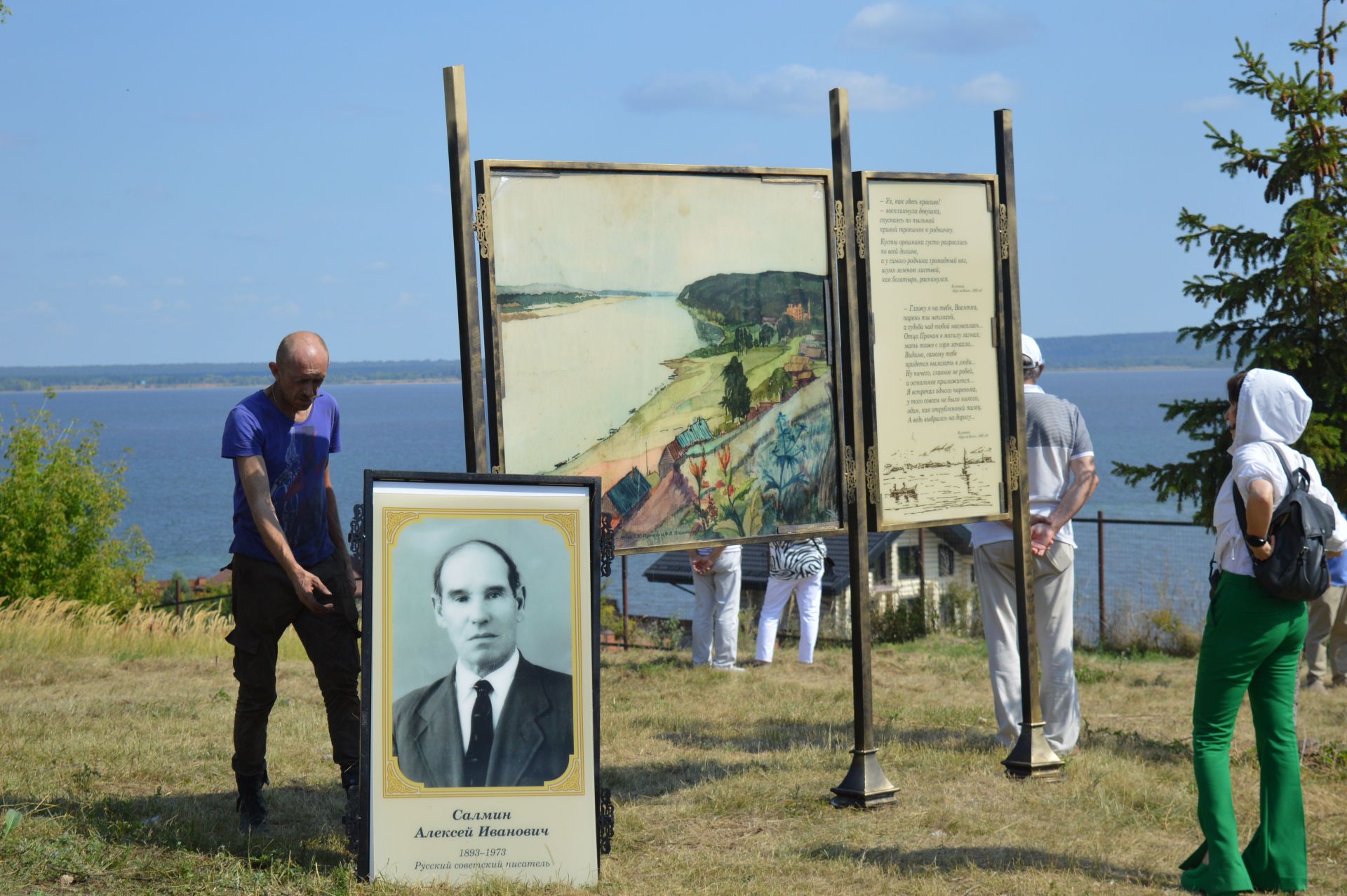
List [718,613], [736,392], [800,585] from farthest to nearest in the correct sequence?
[800,585]
[718,613]
[736,392]

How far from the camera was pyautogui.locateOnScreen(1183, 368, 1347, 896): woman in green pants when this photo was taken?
4.59 meters

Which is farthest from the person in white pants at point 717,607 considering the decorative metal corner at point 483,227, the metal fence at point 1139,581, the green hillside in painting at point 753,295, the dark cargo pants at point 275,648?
the decorative metal corner at point 483,227

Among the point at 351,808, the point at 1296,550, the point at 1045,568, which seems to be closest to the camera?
the point at 1296,550

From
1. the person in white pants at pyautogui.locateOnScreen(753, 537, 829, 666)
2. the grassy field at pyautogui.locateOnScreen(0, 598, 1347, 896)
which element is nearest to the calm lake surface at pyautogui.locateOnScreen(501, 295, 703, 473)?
the grassy field at pyautogui.locateOnScreen(0, 598, 1347, 896)

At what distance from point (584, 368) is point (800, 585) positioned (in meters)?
6.11

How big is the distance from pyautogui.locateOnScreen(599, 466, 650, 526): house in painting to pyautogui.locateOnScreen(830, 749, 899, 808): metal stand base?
1631 mm

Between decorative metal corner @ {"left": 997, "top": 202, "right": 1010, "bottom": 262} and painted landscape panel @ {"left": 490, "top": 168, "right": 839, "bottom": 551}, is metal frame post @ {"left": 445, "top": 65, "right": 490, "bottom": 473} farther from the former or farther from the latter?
decorative metal corner @ {"left": 997, "top": 202, "right": 1010, "bottom": 262}

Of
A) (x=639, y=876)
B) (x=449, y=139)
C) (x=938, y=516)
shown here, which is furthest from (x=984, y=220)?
(x=639, y=876)

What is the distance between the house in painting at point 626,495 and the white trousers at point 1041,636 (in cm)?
221

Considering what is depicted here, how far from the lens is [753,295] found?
5887 mm

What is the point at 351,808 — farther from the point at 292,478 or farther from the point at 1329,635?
the point at 1329,635

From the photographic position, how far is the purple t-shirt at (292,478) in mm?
5207

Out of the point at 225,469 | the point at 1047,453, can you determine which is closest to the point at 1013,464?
the point at 1047,453

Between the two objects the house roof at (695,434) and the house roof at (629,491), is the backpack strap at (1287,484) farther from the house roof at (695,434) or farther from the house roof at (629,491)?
the house roof at (629,491)
